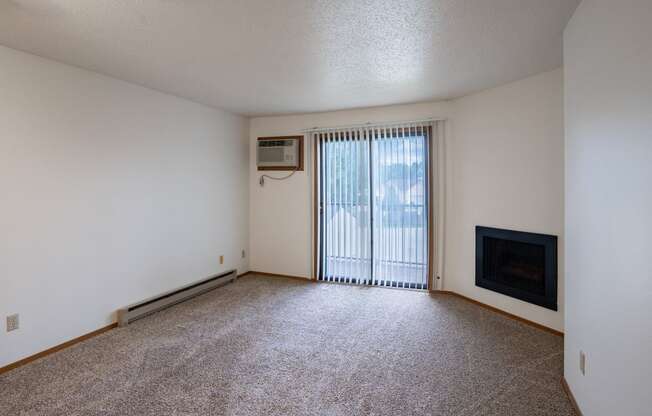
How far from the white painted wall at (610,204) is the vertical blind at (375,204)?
222 centimetres

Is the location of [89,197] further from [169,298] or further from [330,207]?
[330,207]

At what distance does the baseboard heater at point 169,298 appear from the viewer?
330 cm

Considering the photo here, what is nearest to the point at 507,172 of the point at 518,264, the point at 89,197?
the point at 518,264

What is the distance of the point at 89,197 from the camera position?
120 inches

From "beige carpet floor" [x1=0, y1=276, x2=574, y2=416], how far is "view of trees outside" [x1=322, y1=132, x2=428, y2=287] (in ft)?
3.00

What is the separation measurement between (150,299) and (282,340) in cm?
164

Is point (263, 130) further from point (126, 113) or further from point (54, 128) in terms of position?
point (54, 128)

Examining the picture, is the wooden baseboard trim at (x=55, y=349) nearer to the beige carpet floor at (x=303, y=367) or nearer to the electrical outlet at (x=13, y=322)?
the beige carpet floor at (x=303, y=367)

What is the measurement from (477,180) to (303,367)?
9.34 ft

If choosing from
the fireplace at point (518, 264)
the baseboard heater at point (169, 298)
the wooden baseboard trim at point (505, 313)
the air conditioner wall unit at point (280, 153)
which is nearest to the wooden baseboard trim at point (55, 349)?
the baseboard heater at point (169, 298)

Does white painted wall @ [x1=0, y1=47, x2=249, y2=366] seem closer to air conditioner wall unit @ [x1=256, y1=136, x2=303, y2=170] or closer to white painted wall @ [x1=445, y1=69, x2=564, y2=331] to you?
air conditioner wall unit @ [x1=256, y1=136, x2=303, y2=170]

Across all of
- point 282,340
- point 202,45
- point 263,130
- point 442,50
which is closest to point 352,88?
point 442,50

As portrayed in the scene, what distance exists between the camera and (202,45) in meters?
2.51

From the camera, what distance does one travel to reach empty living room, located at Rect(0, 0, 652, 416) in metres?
1.83
